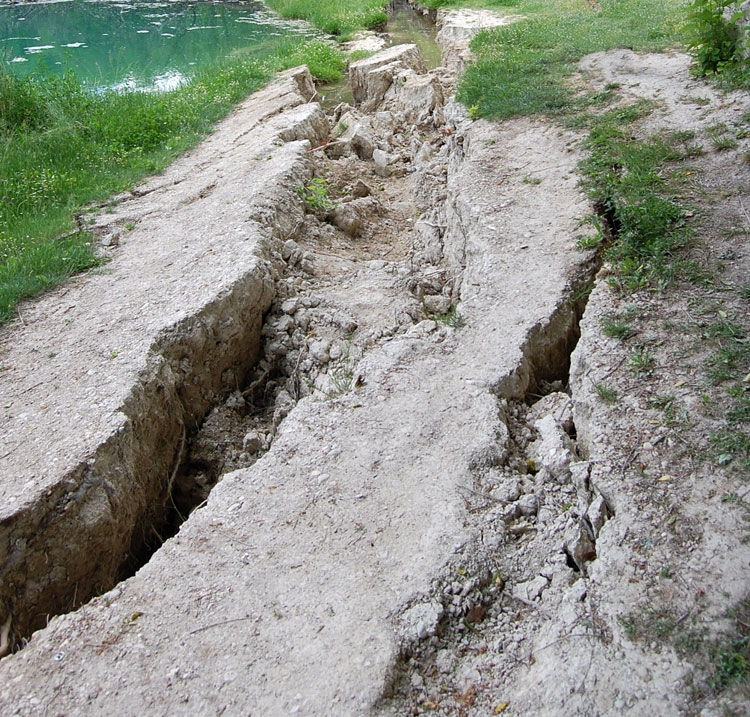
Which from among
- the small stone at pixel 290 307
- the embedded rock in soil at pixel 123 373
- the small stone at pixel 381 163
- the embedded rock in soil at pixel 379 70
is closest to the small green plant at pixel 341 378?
the small stone at pixel 290 307

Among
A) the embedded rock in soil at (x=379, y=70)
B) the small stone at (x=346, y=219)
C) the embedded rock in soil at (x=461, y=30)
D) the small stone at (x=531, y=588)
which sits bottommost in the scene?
the small stone at (x=531, y=588)

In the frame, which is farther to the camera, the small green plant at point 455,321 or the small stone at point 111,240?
the small stone at point 111,240

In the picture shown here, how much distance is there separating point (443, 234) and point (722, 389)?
3477mm

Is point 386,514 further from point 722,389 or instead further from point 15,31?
point 15,31

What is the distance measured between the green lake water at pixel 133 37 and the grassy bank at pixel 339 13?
0.49 meters

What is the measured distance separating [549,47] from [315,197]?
482 cm

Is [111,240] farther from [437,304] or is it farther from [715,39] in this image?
[715,39]

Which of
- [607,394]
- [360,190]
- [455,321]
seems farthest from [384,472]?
[360,190]

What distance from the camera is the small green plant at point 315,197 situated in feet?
22.0

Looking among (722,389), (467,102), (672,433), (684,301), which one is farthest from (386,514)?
(467,102)

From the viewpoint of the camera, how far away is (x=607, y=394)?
3.21 m

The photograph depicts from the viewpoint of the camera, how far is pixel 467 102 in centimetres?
786

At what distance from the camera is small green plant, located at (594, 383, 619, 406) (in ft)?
10.4

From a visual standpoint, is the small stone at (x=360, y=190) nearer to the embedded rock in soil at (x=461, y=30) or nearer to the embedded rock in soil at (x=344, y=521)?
the embedded rock in soil at (x=344, y=521)
